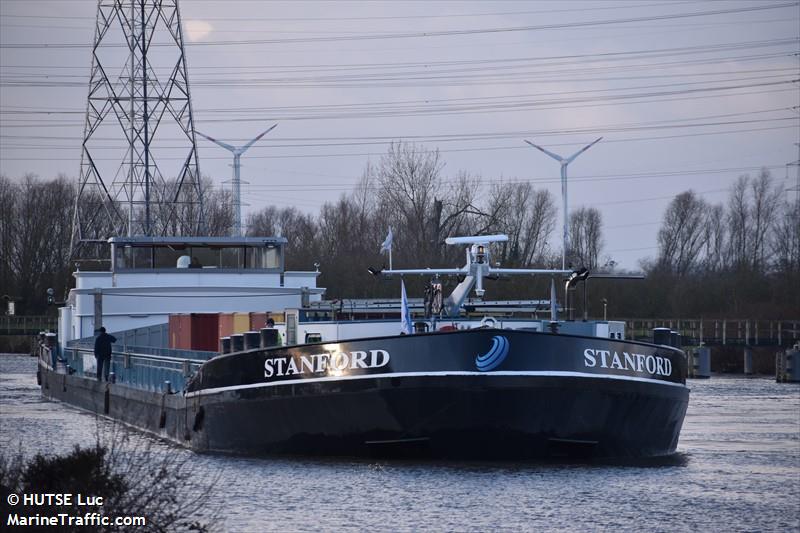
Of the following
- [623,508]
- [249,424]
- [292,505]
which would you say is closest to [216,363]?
[249,424]

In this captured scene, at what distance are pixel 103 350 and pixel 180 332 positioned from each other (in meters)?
2.17

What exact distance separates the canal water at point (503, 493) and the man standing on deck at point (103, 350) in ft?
15.0

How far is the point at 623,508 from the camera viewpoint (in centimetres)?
1922

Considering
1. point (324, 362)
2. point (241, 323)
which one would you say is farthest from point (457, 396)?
point (241, 323)

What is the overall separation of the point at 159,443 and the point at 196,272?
746 centimetres

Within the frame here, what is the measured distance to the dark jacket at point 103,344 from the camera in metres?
31.2

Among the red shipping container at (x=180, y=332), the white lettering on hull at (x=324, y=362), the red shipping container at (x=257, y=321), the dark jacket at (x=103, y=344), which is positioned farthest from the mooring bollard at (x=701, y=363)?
the white lettering on hull at (x=324, y=362)

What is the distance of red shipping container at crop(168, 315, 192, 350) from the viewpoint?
30.1m

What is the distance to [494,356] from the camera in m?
20.6

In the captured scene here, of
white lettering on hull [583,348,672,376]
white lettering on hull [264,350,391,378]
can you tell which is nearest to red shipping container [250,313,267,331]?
white lettering on hull [264,350,391,378]

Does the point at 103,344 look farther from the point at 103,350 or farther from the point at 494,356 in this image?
the point at 494,356

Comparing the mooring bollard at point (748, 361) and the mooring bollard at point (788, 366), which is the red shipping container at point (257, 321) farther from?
the mooring bollard at point (748, 361)

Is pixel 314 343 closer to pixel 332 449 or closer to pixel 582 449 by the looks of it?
pixel 332 449

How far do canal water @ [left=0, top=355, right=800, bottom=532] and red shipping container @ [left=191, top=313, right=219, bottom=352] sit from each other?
3990mm
